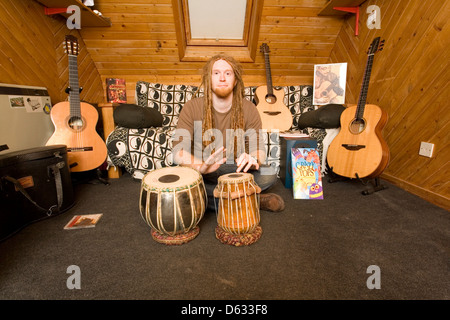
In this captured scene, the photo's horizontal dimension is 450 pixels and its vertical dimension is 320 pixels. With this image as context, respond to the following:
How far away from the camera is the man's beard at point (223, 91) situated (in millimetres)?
1528

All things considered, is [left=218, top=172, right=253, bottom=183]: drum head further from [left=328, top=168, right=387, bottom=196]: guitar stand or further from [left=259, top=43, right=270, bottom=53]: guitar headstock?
[left=259, top=43, right=270, bottom=53]: guitar headstock

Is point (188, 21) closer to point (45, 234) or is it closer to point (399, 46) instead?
point (399, 46)

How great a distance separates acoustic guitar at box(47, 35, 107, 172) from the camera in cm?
208

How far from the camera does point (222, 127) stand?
1.69m

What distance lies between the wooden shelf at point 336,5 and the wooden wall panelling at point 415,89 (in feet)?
0.43

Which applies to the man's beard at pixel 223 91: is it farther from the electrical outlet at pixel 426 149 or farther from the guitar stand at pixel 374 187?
the electrical outlet at pixel 426 149

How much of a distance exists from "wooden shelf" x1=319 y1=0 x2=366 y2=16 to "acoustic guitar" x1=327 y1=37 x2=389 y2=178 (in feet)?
2.32

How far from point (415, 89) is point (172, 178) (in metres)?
2.25

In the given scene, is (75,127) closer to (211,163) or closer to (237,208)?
(211,163)

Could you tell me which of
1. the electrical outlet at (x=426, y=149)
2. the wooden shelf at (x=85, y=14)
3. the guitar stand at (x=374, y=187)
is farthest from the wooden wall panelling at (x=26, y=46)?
the electrical outlet at (x=426, y=149)

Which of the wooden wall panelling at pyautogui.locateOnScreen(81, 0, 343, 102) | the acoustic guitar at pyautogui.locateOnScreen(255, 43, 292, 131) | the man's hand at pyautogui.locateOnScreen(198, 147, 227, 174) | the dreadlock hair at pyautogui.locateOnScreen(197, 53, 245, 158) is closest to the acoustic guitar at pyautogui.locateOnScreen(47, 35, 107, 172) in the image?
the wooden wall panelling at pyautogui.locateOnScreen(81, 0, 343, 102)

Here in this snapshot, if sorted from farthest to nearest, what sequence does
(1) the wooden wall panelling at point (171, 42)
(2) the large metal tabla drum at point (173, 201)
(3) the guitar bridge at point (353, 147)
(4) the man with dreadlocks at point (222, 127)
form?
(1) the wooden wall panelling at point (171, 42) → (3) the guitar bridge at point (353, 147) → (4) the man with dreadlocks at point (222, 127) → (2) the large metal tabla drum at point (173, 201)
